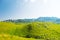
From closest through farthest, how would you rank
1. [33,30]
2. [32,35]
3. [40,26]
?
1. [32,35]
2. [33,30]
3. [40,26]

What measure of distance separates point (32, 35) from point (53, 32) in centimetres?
1439

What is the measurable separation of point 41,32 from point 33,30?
5033 millimetres

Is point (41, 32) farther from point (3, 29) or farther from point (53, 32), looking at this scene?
point (3, 29)

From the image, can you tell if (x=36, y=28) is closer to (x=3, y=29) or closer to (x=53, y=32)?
(x=53, y=32)

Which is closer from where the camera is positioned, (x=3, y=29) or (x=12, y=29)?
(x=3, y=29)

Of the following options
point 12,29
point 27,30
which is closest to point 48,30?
point 27,30

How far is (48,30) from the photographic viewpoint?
109375mm

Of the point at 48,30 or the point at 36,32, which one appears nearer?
the point at 36,32

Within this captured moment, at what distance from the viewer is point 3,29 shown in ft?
339

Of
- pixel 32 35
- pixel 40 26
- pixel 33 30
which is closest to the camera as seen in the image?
pixel 32 35

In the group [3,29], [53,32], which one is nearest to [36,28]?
[53,32]

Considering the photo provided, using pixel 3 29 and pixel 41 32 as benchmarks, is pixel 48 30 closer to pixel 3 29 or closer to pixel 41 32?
pixel 41 32

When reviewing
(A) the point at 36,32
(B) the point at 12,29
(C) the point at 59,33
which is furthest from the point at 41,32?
(B) the point at 12,29

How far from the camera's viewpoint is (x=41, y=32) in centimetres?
10350
